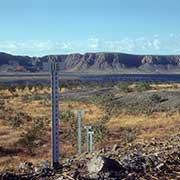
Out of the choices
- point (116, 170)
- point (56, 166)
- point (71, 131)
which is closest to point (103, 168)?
point (116, 170)

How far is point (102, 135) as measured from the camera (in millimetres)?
21375

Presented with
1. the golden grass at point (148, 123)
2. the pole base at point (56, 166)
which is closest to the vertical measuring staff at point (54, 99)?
the pole base at point (56, 166)

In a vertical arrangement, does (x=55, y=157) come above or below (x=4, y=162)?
above

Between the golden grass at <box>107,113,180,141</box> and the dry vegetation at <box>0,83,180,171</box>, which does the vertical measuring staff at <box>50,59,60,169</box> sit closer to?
the dry vegetation at <box>0,83,180,171</box>

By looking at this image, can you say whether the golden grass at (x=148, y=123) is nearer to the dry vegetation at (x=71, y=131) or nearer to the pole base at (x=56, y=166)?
the dry vegetation at (x=71, y=131)

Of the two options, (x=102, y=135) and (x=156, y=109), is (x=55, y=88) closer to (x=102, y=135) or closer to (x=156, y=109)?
(x=102, y=135)

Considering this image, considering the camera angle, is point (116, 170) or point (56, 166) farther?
point (56, 166)

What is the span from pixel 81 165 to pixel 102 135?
41.0ft

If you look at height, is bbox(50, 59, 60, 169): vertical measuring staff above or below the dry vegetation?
above

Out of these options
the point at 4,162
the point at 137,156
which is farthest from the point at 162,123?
the point at 137,156

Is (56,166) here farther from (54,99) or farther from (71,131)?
(71,131)

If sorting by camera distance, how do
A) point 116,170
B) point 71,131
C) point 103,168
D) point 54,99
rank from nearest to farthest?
point 103,168
point 116,170
point 54,99
point 71,131

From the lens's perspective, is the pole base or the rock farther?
the pole base

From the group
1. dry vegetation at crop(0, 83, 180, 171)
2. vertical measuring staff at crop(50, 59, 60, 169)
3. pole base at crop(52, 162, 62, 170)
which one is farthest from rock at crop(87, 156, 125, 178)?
dry vegetation at crop(0, 83, 180, 171)
